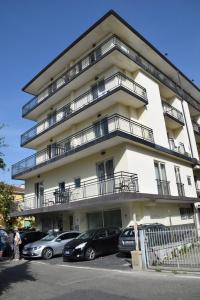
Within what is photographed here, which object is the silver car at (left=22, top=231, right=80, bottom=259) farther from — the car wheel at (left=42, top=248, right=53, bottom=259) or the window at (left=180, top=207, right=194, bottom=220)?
the window at (left=180, top=207, right=194, bottom=220)

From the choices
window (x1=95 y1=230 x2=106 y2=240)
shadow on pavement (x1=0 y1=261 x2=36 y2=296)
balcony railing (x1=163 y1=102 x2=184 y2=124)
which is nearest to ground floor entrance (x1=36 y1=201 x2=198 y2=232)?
window (x1=95 y1=230 x2=106 y2=240)

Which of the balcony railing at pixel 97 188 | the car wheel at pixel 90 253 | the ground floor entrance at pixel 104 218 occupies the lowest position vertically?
the car wheel at pixel 90 253

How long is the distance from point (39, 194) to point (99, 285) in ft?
63.4

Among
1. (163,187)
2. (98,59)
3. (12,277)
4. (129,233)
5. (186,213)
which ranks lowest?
(12,277)

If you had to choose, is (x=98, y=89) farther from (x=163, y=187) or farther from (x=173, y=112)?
(x=163, y=187)

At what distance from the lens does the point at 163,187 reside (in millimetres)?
20938

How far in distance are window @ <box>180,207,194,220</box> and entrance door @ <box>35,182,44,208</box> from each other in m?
12.1

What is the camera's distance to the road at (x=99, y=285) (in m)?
7.35

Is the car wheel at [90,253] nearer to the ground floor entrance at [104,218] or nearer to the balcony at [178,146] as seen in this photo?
the ground floor entrance at [104,218]

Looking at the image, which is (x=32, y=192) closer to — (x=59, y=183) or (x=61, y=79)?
(x=59, y=183)

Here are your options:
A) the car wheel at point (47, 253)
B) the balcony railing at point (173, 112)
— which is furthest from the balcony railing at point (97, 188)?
the balcony railing at point (173, 112)

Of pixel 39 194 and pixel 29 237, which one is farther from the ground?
pixel 39 194

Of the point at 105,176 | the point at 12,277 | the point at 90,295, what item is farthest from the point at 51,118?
the point at 90,295

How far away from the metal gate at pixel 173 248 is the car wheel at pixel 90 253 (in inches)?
170
